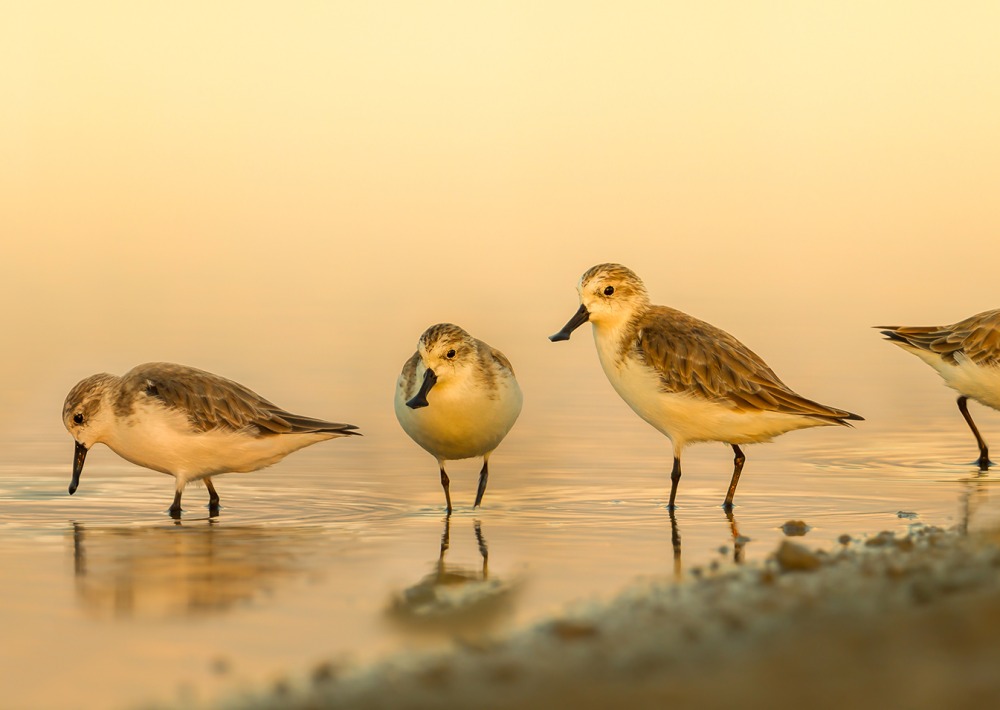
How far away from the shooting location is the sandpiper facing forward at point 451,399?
11.9 metres

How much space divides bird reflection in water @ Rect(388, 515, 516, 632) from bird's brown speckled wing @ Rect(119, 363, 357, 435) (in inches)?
116

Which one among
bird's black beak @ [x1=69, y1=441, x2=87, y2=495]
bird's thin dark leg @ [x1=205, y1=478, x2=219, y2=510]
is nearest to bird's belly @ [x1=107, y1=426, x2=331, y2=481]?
bird's thin dark leg @ [x1=205, y1=478, x2=219, y2=510]

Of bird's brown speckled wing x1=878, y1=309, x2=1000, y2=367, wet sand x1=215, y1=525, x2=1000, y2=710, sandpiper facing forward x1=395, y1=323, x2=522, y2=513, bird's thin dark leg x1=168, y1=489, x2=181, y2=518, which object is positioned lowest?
wet sand x1=215, y1=525, x2=1000, y2=710

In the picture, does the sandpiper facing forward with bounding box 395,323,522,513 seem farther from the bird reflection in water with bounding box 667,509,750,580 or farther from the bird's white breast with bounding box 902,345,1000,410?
the bird's white breast with bounding box 902,345,1000,410

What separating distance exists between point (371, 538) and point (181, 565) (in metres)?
1.39

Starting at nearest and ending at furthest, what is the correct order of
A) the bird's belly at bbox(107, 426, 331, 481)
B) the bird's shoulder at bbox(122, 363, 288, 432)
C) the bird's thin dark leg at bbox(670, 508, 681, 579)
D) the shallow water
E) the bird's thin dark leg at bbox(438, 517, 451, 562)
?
the shallow water, the bird's thin dark leg at bbox(670, 508, 681, 579), the bird's thin dark leg at bbox(438, 517, 451, 562), the bird's belly at bbox(107, 426, 331, 481), the bird's shoulder at bbox(122, 363, 288, 432)

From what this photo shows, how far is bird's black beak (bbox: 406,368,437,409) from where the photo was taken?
11727mm

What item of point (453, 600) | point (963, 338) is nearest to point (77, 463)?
point (453, 600)

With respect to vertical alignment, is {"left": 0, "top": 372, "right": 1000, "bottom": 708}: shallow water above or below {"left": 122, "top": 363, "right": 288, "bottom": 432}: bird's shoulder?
below

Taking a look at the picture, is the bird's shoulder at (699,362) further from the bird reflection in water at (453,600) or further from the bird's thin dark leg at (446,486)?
the bird reflection in water at (453,600)

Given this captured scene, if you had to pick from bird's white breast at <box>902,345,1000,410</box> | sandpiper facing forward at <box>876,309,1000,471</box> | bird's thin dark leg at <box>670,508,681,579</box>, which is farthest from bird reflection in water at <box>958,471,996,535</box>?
bird's thin dark leg at <box>670,508,681,579</box>

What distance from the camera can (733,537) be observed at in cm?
1016

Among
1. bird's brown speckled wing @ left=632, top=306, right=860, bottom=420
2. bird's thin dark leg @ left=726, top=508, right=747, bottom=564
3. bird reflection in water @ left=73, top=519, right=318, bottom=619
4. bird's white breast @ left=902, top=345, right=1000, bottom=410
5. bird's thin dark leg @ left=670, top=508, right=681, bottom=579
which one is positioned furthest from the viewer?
bird's white breast @ left=902, top=345, right=1000, bottom=410

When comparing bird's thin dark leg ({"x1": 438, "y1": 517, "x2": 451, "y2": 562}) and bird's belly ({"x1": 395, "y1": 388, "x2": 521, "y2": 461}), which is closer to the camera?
bird's thin dark leg ({"x1": 438, "y1": 517, "x2": 451, "y2": 562})
